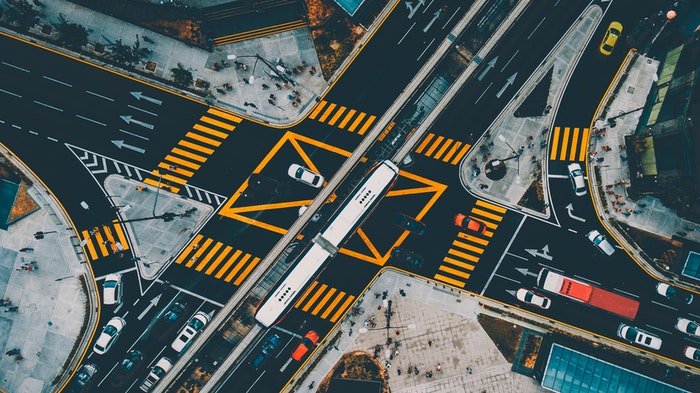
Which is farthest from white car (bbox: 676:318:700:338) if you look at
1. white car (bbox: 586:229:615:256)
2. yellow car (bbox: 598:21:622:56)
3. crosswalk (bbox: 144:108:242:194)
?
crosswalk (bbox: 144:108:242:194)

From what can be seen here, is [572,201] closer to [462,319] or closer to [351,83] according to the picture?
[462,319]

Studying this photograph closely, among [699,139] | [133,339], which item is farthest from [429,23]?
[133,339]

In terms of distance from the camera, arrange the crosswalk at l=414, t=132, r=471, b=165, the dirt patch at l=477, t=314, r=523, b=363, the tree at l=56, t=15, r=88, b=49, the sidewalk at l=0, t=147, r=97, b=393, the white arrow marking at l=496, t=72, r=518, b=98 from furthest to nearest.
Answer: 1. the dirt patch at l=477, t=314, r=523, b=363
2. the white arrow marking at l=496, t=72, r=518, b=98
3. the crosswalk at l=414, t=132, r=471, b=165
4. the sidewalk at l=0, t=147, r=97, b=393
5. the tree at l=56, t=15, r=88, b=49

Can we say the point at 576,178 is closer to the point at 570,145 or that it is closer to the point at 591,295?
the point at 570,145

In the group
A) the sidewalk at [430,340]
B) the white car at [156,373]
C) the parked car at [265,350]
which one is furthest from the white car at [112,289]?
the sidewalk at [430,340]

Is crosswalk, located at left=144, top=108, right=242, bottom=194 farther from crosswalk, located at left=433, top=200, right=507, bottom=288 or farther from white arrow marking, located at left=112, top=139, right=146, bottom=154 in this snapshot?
crosswalk, located at left=433, top=200, right=507, bottom=288

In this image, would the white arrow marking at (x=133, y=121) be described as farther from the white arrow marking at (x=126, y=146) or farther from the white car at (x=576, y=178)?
the white car at (x=576, y=178)

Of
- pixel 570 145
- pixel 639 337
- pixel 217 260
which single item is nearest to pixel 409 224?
pixel 570 145
